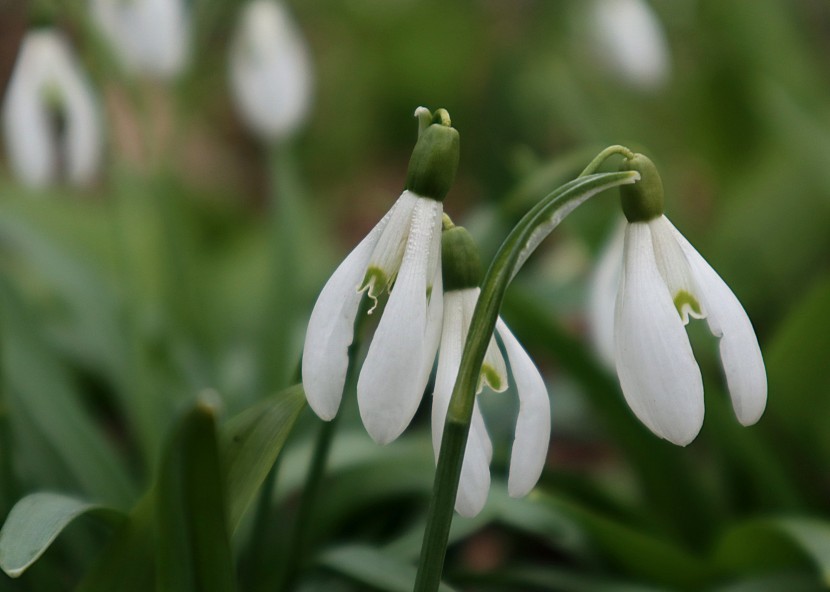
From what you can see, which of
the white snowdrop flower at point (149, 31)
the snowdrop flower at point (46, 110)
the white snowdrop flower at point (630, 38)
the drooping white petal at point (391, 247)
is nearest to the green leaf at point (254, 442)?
the drooping white petal at point (391, 247)

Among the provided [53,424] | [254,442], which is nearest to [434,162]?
[254,442]

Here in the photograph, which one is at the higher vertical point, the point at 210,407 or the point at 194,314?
the point at 210,407

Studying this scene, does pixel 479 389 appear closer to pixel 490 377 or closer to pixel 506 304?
pixel 490 377

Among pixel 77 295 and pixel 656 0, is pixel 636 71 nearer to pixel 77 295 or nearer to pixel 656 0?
pixel 656 0

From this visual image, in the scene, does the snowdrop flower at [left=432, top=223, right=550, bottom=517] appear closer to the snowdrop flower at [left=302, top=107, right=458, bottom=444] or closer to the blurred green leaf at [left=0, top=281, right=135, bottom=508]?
the snowdrop flower at [left=302, top=107, right=458, bottom=444]

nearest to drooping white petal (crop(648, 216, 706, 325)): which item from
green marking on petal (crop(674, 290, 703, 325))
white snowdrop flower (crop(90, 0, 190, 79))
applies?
green marking on petal (crop(674, 290, 703, 325))

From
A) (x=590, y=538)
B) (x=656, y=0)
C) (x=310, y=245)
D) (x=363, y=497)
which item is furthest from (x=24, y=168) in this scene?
(x=656, y=0)
